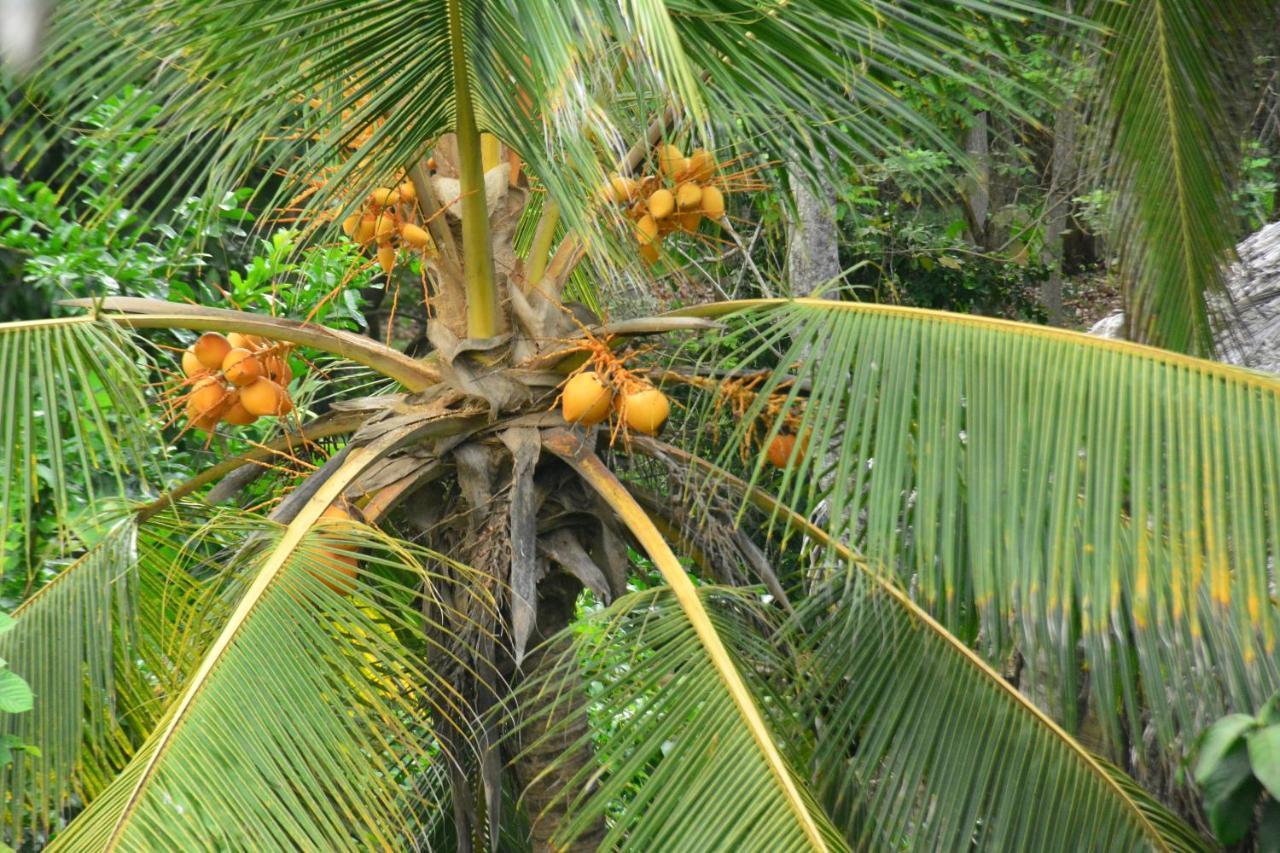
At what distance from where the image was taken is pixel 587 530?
9.54 feet

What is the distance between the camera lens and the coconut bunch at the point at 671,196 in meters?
2.92

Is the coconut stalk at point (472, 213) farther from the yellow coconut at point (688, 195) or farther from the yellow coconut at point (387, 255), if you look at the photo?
the yellow coconut at point (688, 195)

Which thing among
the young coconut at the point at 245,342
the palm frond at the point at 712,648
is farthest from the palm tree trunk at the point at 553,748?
the young coconut at the point at 245,342

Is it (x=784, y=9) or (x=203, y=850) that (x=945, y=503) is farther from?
(x=203, y=850)

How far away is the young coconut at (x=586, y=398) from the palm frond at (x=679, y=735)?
14.5 inches

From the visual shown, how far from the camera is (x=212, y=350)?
2678mm

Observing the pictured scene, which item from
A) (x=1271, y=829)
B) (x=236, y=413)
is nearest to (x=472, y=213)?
(x=236, y=413)

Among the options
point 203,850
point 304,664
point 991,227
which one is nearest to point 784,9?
point 304,664

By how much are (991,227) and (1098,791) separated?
31.5 feet

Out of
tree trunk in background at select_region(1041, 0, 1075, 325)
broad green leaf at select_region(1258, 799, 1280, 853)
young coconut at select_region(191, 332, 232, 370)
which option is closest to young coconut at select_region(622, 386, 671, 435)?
young coconut at select_region(191, 332, 232, 370)

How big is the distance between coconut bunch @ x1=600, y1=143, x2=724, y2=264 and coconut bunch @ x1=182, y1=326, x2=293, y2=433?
843mm

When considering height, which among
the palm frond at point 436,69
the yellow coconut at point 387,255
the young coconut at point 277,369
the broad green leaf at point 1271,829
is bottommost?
the broad green leaf at point 1271,829

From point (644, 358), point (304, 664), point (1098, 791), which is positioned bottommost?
point (1098, 791)

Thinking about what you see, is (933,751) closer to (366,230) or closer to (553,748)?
(553,748)
